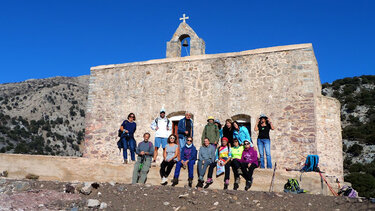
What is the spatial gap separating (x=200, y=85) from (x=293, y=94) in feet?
9.96

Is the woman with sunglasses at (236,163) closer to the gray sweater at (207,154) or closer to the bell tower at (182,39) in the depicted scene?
the gray sweater at (207,154)

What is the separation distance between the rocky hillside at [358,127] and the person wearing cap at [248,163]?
1626 cm

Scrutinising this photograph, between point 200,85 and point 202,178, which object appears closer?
point 202,178

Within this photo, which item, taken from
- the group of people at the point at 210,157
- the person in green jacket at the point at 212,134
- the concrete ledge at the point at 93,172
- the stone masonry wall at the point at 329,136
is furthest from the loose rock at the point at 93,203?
the stone masonry wall at the point at 329,136

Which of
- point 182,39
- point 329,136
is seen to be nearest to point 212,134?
point 329,136

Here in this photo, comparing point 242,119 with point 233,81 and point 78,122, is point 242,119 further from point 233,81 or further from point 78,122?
point 78,122

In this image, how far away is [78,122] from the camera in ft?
141

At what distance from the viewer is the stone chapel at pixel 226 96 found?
11320 mm

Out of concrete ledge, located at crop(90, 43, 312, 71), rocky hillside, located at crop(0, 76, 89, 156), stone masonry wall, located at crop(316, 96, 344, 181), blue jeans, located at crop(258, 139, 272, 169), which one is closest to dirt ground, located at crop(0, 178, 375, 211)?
blue jeans, located at crop(258, 139, 272, 169)

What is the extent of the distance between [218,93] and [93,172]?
5028 mm

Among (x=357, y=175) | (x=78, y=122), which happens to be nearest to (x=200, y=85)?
(x=357, y=175)

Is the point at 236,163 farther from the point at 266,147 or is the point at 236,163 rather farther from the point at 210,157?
the point at 266,147

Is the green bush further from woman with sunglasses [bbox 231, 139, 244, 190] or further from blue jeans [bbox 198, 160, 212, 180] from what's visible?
blue jeans [bbox 198, 160, 212, 180]

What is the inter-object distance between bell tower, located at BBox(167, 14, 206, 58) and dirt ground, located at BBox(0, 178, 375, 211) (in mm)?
7070
